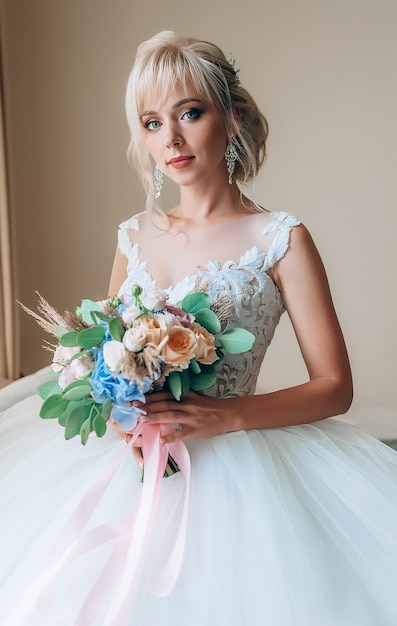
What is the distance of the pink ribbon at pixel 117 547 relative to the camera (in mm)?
991

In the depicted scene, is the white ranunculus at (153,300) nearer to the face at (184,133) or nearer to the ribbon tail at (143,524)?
the ribbon tail at (143,524)

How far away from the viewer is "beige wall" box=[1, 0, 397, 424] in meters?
2.81

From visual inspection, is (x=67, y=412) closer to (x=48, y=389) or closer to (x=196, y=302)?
(x=48, y=389)

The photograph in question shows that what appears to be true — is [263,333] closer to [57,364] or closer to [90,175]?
[57,364]

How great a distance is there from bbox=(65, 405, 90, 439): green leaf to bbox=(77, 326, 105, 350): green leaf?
0.34 feet

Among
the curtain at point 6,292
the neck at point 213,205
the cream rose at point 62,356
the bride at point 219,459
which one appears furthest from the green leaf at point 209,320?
the curtain at point 6,292

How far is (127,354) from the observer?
104cm

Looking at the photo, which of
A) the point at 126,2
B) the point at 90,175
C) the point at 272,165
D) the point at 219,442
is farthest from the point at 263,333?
the point at 126,2

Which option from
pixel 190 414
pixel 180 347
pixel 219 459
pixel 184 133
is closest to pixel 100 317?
pixel 180 347

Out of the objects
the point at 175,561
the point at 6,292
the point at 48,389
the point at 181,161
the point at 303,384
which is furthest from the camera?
the point at 6,292

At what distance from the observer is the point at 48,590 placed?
39.9 inches

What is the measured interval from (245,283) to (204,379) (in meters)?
0.40

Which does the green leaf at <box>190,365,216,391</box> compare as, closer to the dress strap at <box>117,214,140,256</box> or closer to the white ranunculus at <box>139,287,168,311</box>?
the white ranunculus at <box>139,287,168,311</box>

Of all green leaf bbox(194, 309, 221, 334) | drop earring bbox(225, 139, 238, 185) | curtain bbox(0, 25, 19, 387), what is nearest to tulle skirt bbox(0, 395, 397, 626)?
green leaf bbox(194, 309, 221, 334)
